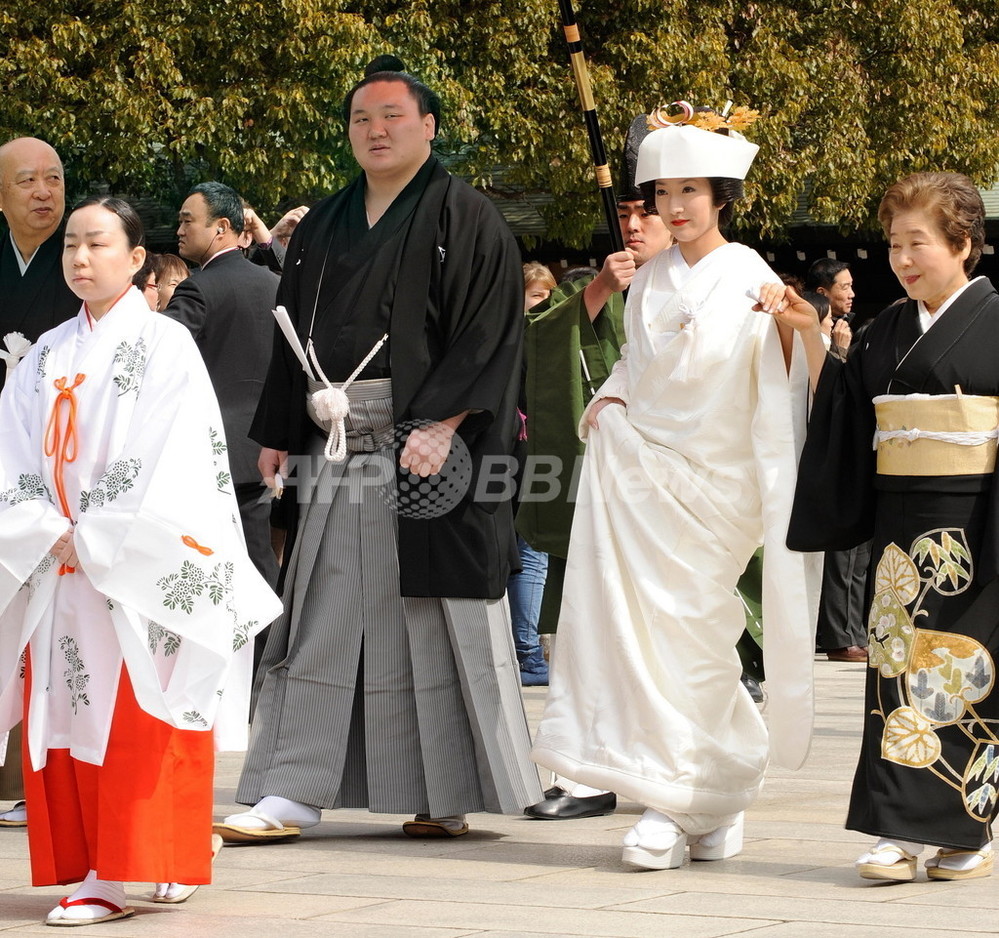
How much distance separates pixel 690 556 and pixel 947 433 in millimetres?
718

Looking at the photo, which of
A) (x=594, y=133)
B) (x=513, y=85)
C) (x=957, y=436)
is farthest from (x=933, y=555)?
Answer: (x=513, y=85)

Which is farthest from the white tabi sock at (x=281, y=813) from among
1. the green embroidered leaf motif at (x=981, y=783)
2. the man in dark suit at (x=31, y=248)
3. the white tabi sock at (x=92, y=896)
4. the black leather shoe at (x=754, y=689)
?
the black leather shoe at (x=754, y=689)

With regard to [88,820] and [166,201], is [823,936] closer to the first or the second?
[88,820]

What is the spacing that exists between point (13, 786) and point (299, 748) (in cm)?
104

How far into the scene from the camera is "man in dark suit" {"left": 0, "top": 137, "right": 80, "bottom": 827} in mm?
5328

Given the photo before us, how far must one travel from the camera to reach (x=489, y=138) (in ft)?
55.5

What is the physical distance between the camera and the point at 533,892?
3895mm

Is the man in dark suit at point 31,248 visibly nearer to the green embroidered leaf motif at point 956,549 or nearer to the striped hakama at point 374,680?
the striped hakama at point 374,680

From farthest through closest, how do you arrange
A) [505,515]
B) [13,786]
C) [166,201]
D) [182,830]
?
1. [166,201]
2. [13,786]
3. [505,515]
4. [182,830]

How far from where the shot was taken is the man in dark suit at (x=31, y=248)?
5.33 meters

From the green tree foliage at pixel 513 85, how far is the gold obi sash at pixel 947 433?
1103 cm

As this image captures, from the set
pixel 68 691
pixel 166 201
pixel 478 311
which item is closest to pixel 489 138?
pixel 166 201

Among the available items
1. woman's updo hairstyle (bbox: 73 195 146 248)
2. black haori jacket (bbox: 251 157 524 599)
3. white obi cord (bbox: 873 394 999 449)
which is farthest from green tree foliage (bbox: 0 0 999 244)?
white obi cord (bbox: 873 394 999 449)

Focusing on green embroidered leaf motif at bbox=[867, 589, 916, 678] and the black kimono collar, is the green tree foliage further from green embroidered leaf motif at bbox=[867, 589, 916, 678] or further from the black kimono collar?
green embroidered leaf motif at bbox=[867, 589, 916, 678]
